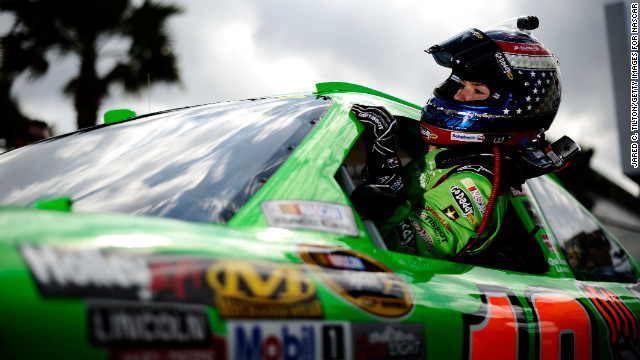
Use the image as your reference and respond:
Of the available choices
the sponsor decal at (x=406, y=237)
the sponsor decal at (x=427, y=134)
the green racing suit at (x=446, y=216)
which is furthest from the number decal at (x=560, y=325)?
the sponsor decal at (x=427, y=134)

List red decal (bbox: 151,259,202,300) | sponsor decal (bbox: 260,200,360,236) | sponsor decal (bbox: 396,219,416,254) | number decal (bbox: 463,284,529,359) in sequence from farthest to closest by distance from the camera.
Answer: sponsor decal (bbox: 396,219,416,254)
number decal (bbox: 463,284,529,359)
sponsor decal (bbox: 260,200,360,236)
red decal (bbox: 151,259,202,300)

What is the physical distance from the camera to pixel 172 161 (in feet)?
5.57

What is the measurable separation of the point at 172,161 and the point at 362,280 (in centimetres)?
63

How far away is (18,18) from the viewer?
419 inches

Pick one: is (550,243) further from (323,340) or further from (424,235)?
(323,340)

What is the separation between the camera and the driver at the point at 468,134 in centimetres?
212

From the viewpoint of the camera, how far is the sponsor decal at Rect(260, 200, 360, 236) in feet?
4.81

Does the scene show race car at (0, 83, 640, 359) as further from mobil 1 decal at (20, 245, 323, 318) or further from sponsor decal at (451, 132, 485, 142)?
sponsor decal at (451, 132, 485, 142)

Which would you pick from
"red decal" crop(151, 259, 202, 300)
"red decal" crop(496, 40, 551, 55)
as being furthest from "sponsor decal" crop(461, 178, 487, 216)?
"red decal" crop(151, 259, 202, 300)

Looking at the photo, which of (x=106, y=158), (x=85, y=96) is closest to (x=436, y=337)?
(x=106, y=158)

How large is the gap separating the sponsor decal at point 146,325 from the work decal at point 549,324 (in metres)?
0.79

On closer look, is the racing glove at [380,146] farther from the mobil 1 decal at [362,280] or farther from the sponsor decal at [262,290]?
the sponsor decal at [262,290]

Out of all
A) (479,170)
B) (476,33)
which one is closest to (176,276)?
(479,170)

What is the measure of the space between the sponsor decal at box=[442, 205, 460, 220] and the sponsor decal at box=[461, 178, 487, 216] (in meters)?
0.08
